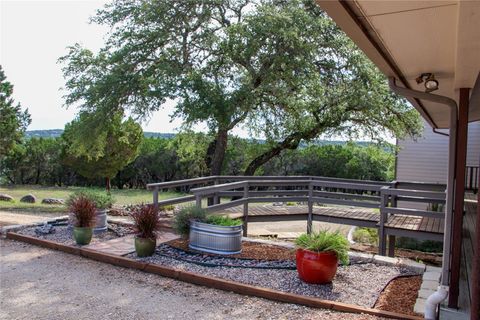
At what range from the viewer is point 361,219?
7.97 metres

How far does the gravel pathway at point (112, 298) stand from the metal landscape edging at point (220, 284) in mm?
76

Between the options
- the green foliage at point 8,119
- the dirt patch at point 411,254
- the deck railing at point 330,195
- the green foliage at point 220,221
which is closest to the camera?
the green foliage at point 220,221

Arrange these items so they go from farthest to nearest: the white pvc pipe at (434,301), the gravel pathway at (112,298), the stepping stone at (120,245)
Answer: the stepping stone at (120,245) → the gravel pathway at (112,298) → the white pvc pipe at (434,301)

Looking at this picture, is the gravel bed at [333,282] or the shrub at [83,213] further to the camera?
the shrub at [83,213]

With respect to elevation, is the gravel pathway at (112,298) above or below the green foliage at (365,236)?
above

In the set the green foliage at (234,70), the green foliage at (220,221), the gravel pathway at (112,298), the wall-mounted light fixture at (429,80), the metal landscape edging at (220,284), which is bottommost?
the gravel pathway at (112,298)

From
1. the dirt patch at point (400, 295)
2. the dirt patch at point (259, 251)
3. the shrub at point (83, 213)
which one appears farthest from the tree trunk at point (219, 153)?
the dirt patch at point (400, 295)

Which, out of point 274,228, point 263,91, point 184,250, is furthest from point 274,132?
point 184,250

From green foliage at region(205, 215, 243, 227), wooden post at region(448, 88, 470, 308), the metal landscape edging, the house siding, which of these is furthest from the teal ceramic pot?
the house siding

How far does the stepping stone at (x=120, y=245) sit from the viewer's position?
5.75 metres

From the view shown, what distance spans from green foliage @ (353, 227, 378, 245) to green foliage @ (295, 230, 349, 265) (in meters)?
5.30

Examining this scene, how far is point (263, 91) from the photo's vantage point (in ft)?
32.2

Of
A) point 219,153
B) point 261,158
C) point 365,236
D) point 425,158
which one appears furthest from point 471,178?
point 219,153

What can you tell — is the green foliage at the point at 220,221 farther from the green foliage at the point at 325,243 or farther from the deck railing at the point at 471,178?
the deck railing at the point at 471,178
